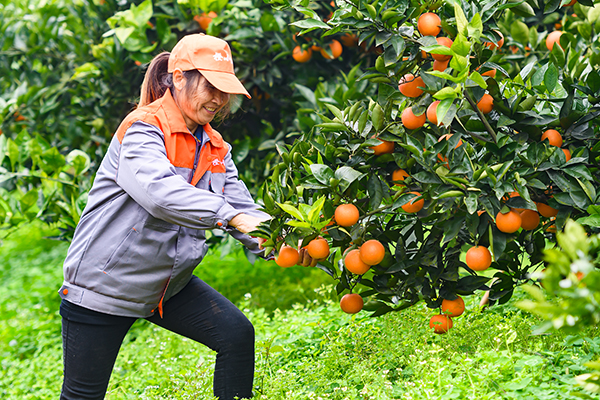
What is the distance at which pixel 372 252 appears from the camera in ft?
6.64

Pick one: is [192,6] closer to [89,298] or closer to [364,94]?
[364,94]

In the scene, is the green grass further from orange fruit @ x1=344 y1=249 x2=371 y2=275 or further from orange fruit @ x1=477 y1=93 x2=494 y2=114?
orange fruit @ x1=477 y1=93 x2=494 y2=114

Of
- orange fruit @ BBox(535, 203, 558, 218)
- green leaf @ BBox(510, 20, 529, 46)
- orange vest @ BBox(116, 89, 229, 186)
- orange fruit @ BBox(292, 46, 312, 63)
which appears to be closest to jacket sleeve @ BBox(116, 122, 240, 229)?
orange vest @ BBox(116, 89, 229, 186)

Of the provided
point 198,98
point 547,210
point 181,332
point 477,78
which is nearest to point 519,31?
point 547,210

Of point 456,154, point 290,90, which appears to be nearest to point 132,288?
point 456,154

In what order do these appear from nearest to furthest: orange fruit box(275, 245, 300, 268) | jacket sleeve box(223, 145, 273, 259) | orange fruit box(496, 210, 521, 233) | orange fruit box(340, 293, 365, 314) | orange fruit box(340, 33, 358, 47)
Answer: orange fruit box(496, 210, 521, 233)
orange fruit box(275, 245, 300, 268)
orange fruit box(340, 293, 365, 314)
jacket sleeve box(223, 145, 273, 259)
orange fruit box(340, 33, 358, 47)

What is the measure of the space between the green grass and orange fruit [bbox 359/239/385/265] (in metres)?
0.45

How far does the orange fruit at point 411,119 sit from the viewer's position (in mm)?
1979

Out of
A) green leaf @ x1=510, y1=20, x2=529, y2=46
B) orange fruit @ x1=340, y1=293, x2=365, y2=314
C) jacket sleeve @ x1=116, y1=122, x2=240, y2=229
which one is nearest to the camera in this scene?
jacket sleeve @ x1=116, y1=122, x2=240, y2=229

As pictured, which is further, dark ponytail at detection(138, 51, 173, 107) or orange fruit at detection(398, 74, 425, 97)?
dark ponytail at detection(138, 51, 173, 107)

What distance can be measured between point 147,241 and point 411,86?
111 centimetres

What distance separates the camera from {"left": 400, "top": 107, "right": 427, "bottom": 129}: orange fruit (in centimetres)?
198

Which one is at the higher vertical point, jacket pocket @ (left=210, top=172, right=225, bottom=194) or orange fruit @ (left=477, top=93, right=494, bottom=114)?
orange fruit @ (left=477, top=93, right=494, bottom=114)

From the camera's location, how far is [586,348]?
220cm
